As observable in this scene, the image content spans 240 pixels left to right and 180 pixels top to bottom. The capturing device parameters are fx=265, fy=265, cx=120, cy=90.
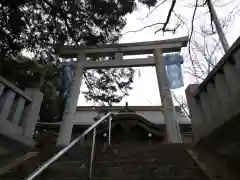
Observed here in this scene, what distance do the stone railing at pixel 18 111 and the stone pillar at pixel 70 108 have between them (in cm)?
162

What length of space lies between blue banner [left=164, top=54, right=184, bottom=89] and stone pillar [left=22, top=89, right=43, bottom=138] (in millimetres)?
3891

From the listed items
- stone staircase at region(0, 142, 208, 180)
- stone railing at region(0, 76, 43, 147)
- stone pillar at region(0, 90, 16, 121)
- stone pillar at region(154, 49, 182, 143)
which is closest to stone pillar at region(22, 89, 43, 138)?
stone railing at region(0, 76, 43, 147)

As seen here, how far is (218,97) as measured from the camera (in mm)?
3598

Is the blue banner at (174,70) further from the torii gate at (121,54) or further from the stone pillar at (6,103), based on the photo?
the stone pillar at (6,103)

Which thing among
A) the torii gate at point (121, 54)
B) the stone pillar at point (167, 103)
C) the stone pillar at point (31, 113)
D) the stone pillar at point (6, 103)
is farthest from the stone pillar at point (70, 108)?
the stone pillar at point (167, 103)

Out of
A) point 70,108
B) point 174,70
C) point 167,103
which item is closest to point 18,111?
point 70,108

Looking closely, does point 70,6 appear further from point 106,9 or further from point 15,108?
point 15,108

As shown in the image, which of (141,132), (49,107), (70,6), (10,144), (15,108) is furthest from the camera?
(49,107)

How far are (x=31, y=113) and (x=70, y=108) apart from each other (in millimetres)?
2336

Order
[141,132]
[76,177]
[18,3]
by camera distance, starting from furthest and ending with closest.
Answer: [141,132]
[18,3]
[76,177]

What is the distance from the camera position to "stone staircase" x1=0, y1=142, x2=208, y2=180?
3453 millimetres

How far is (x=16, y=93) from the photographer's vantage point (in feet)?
15.6

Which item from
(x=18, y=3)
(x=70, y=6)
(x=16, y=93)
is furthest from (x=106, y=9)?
(x=16, y=93)

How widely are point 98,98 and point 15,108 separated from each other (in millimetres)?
4559
